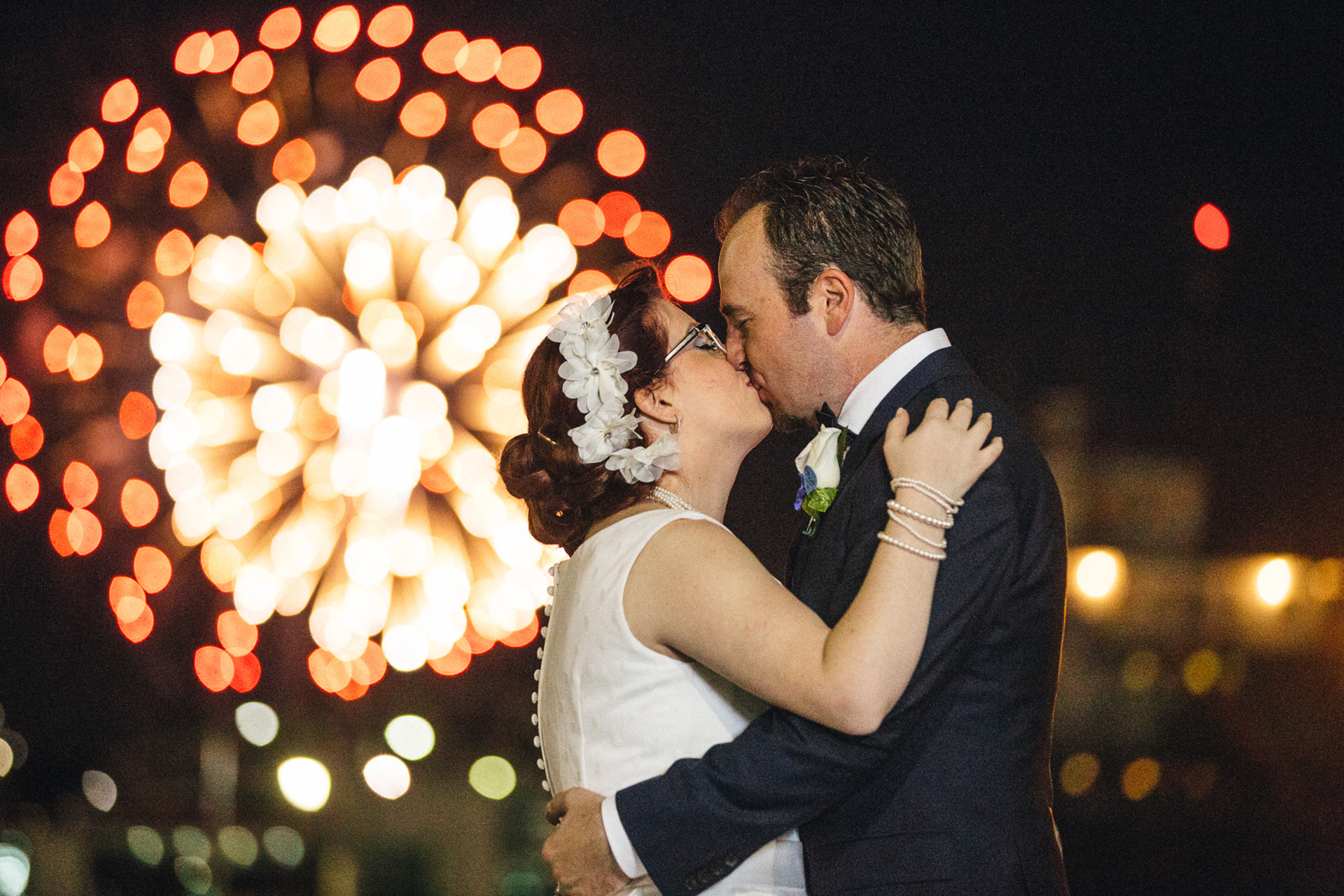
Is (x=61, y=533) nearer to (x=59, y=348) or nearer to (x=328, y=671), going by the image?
(x=59, y=348)

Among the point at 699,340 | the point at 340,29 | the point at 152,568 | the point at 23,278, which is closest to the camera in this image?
the point at 699,340

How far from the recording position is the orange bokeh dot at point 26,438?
4211mm

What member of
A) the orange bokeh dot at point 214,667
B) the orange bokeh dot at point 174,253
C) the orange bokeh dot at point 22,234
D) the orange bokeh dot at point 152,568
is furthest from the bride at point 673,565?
the orange bokeh dot at point 22,234

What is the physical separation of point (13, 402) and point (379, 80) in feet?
6.90

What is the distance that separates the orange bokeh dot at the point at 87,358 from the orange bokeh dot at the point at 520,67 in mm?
2092

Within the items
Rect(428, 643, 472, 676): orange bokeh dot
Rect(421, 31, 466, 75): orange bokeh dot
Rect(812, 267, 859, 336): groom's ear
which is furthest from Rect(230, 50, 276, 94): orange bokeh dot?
Rect(812, 267, 859, 336): groom's ear

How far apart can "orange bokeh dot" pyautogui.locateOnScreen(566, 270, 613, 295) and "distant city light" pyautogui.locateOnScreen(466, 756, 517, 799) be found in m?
1.86

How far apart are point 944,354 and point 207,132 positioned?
3458 mm

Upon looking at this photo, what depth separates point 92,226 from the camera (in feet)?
13.7

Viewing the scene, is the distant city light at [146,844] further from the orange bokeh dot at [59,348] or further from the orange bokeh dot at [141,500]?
the orange bokeh dot at [59,348]

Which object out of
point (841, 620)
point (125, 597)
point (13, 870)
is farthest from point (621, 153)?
point (13, 870)

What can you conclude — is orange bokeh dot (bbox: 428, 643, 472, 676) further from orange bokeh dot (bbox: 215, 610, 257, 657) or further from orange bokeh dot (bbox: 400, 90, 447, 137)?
orange bokeh dot (bbox: 400, 90, 447, 137)

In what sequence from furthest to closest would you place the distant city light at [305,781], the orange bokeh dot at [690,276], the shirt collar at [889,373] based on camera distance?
the distant city light at [305,781]
the orange bokeh dot at [690,276]
the shirt collar at [889,373]

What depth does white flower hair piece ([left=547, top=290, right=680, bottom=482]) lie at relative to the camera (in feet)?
5.54
